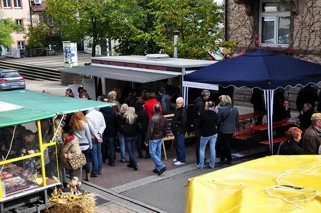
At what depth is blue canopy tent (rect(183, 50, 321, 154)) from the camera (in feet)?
34.2

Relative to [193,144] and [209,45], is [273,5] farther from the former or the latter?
[193,144]

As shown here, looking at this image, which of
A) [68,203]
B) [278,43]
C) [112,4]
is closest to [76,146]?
[68,203]

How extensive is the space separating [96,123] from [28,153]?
246 cm

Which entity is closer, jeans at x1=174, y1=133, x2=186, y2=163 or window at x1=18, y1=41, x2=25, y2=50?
jeans at x1=174, y1=133, x2=186, y2=163

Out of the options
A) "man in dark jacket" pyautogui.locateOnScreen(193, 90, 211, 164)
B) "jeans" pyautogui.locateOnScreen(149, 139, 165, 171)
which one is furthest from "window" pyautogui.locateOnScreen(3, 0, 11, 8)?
"jeans" pyautogui.locateOnScreen(149, 139, 165, 171)

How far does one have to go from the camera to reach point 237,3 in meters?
18.2

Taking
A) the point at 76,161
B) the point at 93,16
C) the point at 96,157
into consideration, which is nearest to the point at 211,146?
the point at 96,157

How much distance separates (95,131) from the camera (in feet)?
32.4

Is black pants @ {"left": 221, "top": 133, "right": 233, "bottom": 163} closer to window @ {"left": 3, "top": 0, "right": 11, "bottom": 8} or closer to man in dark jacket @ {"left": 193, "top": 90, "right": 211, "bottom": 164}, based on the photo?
man in dark jacket @ {"left": 193, "top": 90, "right": 211, "bottom": 164}

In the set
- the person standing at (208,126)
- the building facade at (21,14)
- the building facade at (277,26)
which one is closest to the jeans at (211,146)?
the person standing at (208,126)

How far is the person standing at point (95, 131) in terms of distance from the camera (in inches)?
388

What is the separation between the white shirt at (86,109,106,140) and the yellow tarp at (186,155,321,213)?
5118 mm

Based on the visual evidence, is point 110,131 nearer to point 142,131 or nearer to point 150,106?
point 142,131

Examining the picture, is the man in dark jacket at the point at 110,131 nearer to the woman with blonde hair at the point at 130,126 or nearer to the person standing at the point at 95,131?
the woman with blonde hair at the point at 130,126
